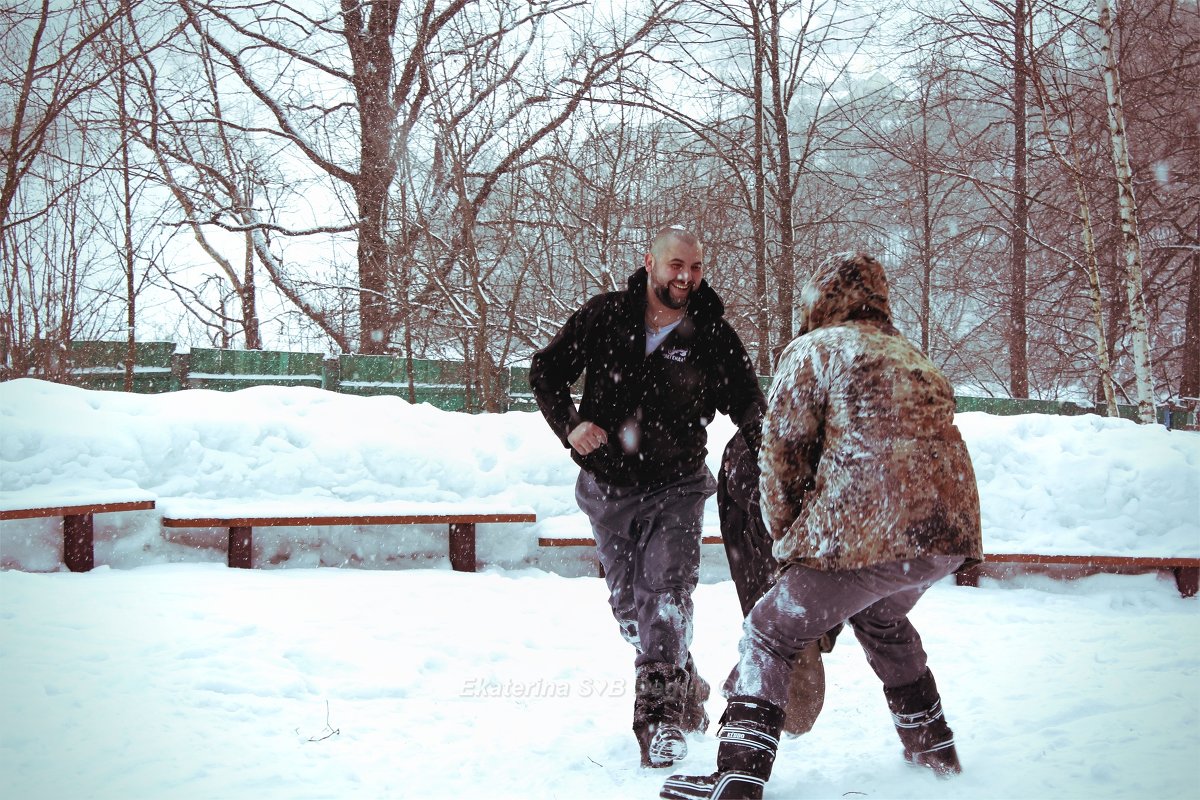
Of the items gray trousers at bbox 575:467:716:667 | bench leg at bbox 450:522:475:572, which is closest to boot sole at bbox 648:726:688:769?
gray trousers at bbox 575:467:716:667

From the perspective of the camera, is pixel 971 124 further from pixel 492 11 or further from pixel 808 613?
pixel 808 613

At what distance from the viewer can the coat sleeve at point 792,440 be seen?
254cm

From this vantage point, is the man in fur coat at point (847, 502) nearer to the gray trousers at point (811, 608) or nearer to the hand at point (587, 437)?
the gray trousers at point (811, 608)

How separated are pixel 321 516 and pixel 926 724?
406 centimetres

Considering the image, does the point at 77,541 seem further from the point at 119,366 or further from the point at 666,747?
the point at 119,366

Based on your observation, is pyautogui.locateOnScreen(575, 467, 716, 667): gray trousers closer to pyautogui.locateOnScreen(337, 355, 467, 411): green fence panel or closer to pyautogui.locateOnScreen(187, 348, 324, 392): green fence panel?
pyautogui.locateOnScreen(337, 355, 467, 411): green fence panel

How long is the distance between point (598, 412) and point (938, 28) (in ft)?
30.4

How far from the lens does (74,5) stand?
28.7 feet

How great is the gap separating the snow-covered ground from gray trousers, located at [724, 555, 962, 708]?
48 cm

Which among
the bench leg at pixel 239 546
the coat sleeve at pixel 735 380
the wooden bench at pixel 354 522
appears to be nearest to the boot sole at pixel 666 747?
the coat sleeve at pixel 735 380

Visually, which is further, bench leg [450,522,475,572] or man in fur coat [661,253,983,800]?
bench leg [450,522,475,572]

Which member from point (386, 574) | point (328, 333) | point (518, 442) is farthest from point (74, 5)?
point (386, 574)

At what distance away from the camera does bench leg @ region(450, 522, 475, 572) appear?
6277mm

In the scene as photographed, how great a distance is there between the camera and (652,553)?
3393mm
